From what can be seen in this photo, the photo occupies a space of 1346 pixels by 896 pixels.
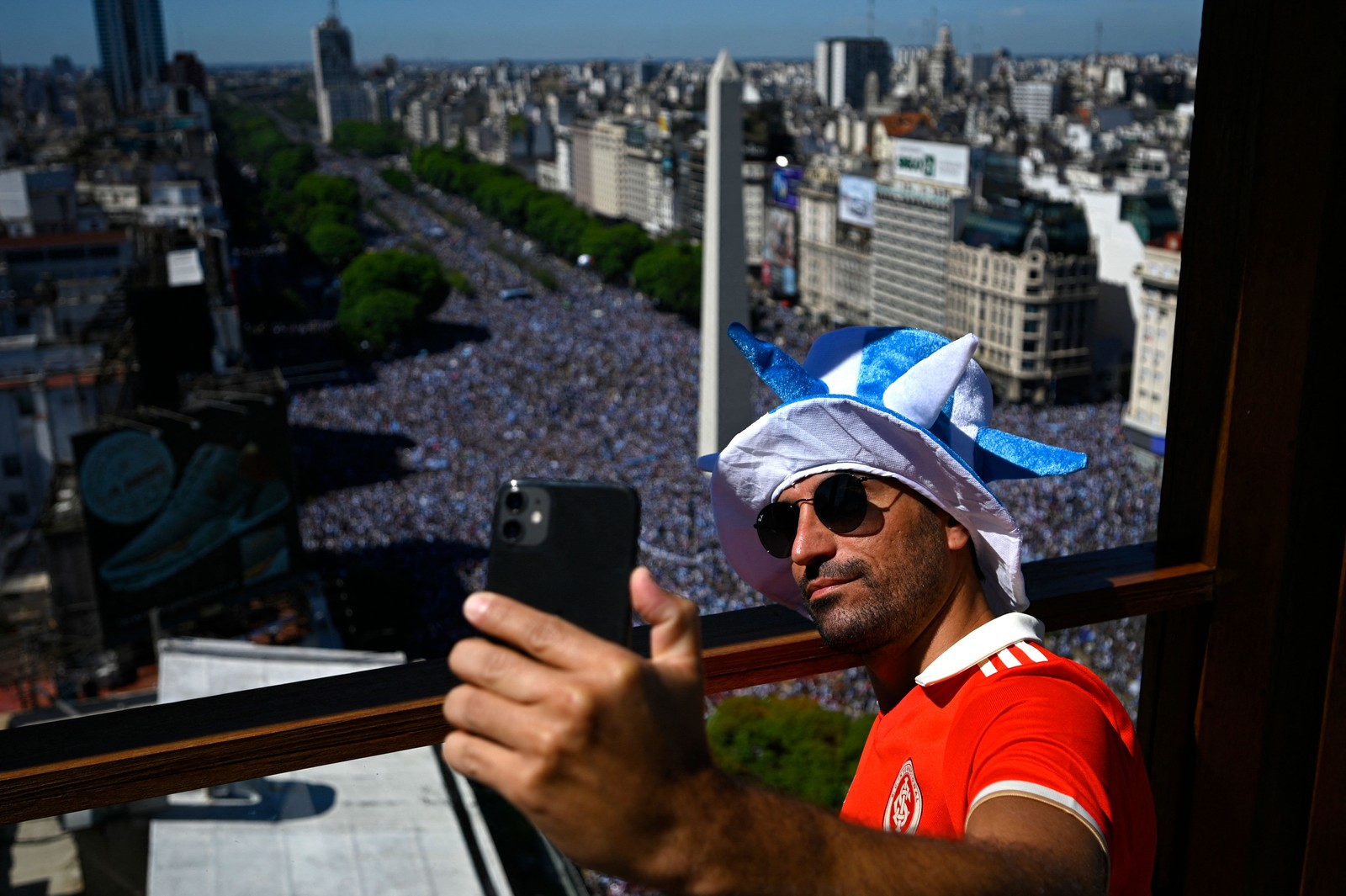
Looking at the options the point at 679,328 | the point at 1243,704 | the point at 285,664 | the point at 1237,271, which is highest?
the point at 1237,271

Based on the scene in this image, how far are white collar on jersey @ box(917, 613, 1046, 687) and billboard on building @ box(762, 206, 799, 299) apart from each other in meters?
40.7

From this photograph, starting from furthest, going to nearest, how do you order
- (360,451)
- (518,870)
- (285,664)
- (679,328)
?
(679,328) < (360,451) < (285,664) < (518,870)

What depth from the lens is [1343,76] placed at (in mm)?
1352

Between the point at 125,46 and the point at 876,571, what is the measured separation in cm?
13415

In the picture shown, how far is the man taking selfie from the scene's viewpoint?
25.7 inches

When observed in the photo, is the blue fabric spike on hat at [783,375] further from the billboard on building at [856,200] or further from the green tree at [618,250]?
the green tree at [618,250]

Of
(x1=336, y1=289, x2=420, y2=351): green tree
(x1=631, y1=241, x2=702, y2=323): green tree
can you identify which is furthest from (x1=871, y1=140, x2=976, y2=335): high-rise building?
(x1=336, y1=289, x2=420, y2=351): green tree

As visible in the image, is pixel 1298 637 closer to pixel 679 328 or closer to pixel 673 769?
pixel 673 769

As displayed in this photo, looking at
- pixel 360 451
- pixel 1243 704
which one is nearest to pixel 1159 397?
pixel 360 451

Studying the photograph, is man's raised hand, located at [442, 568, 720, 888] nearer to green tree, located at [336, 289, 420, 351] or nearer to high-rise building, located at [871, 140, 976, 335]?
green tree, located at [336, 289, 420, 351]

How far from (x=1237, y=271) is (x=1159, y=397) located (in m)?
26.3

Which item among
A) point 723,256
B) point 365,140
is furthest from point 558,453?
point 365,140

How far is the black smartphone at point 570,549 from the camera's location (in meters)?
0.70

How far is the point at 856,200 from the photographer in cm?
3822
